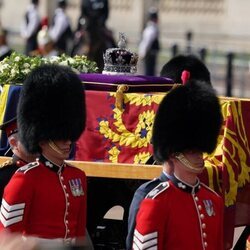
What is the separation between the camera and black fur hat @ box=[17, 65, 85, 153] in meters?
5.68

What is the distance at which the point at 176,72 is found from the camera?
23.7 feet

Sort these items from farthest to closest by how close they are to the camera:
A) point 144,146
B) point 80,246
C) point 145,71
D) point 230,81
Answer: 1. point 145,71
2. point 230,81
3. point 144,146
4. point 80,246

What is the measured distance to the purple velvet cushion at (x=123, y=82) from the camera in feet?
21.9

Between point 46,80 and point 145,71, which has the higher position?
point 46,80

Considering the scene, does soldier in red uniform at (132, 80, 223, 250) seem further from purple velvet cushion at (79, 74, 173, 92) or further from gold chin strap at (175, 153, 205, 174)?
purple velvet cushion at (79, 74, 173, 92)

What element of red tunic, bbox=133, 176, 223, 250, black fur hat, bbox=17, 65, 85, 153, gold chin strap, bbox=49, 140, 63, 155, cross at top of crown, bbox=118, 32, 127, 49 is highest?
cross at top of crown, bbox=118, 32, 127, 49

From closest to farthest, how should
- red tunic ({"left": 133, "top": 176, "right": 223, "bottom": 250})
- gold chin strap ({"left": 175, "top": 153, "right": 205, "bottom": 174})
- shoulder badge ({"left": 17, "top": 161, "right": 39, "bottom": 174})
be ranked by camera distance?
red tunic ({"left": 133, "top": 176, "right": 223, "bottom": 250}) < gold chin strap ({"left": 175, "top": 153, "right": 205, "bottom": 174}) < shoulder badge ({"left": 17, "top": 161, "right": 39, "bottom": 174})

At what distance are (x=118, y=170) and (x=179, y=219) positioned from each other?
0.98m

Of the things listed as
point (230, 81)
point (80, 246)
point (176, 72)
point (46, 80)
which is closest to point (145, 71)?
point (230, 81)

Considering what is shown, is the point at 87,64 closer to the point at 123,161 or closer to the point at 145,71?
the point at 123,161

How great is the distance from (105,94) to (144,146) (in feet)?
1.06

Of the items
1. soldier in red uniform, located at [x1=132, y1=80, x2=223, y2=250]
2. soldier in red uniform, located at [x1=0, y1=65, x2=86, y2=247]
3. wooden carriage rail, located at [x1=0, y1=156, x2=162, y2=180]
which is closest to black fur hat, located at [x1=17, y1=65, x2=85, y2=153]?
soldier in red uniform, located at [x1=0, y1=65, x2=86, y2=247]

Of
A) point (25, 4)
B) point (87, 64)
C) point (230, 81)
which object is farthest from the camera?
point (25, 4)

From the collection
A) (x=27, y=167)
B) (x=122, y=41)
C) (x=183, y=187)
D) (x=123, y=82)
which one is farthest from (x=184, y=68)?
(x=183, y=187)
